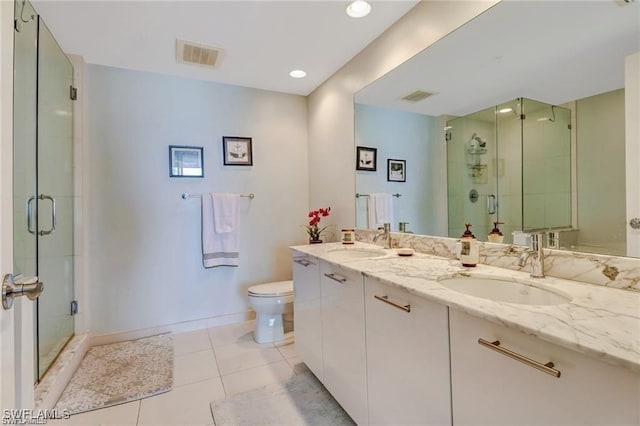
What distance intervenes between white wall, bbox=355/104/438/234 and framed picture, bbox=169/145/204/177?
4.56ft

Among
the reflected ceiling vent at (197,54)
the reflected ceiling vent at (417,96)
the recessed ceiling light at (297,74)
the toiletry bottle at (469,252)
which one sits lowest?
the toiletry bottle at (469,252)

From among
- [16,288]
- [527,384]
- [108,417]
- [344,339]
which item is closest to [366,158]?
[344,339]

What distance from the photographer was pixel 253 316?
2.86 m

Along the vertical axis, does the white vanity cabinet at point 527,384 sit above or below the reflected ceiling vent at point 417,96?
below

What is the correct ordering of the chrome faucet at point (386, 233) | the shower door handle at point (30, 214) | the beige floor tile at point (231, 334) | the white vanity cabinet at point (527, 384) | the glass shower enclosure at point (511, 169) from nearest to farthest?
the white vanity cabinet at point (527, 384), the glass shower enclosure at point (511, 169), the shower door handle at point (30, 214), the chrome faucet at point (386, 233), the beige floor tile at point (231, 334)

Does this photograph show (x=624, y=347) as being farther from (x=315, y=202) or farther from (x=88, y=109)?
(x=88, y=109)

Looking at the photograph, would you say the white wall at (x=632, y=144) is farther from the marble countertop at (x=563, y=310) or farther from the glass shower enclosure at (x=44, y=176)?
the glass shower enclosure at (x=44, y=176)

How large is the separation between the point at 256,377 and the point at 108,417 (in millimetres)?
790

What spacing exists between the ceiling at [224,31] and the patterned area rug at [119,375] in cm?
221

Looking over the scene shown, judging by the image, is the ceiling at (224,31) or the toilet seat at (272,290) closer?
the ceiling at (224,31)

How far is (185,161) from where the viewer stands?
2.57 metres

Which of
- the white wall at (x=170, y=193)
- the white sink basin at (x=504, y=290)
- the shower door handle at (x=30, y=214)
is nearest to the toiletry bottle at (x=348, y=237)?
the white wall at (x=170, y=193)

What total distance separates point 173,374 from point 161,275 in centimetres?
86

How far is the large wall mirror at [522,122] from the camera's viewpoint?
1.05 m
